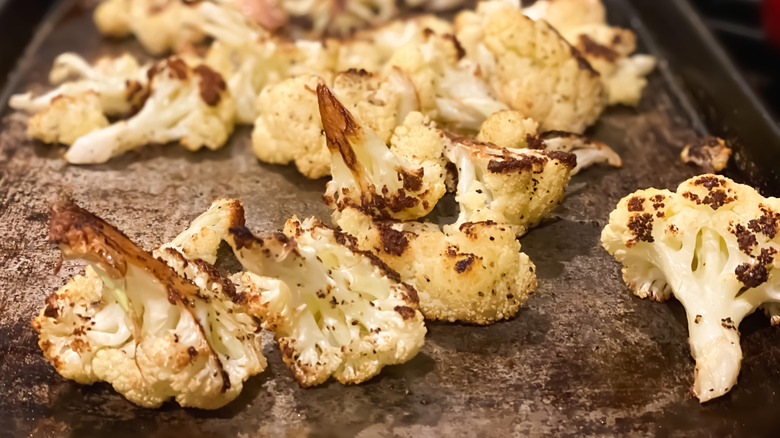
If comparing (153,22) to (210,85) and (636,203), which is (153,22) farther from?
(636,203)

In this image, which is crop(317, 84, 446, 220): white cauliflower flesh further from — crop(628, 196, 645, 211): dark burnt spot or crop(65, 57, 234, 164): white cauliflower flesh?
crop(65, 57, 234, 164): white cauliflower flesh

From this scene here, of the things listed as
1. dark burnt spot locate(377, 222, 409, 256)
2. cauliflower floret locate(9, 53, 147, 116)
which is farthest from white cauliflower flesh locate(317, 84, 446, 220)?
cauliflower floret locate(9, 53, 147, 116)

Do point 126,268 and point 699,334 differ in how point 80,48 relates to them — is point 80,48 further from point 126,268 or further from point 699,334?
point 699,334

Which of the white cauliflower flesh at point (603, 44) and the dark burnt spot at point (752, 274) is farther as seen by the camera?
the white cauliflower flesh at point (603, 44)

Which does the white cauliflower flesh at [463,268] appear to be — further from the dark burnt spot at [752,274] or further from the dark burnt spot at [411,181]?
the dark burnt spot at [752,274]

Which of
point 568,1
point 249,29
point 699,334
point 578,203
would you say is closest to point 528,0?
point 568,1

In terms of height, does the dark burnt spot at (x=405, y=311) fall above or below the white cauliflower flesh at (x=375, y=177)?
below

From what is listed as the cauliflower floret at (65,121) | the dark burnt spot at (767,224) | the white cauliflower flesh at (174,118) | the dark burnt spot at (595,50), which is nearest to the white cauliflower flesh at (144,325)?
the white cauliflower flesh at (174,118)
